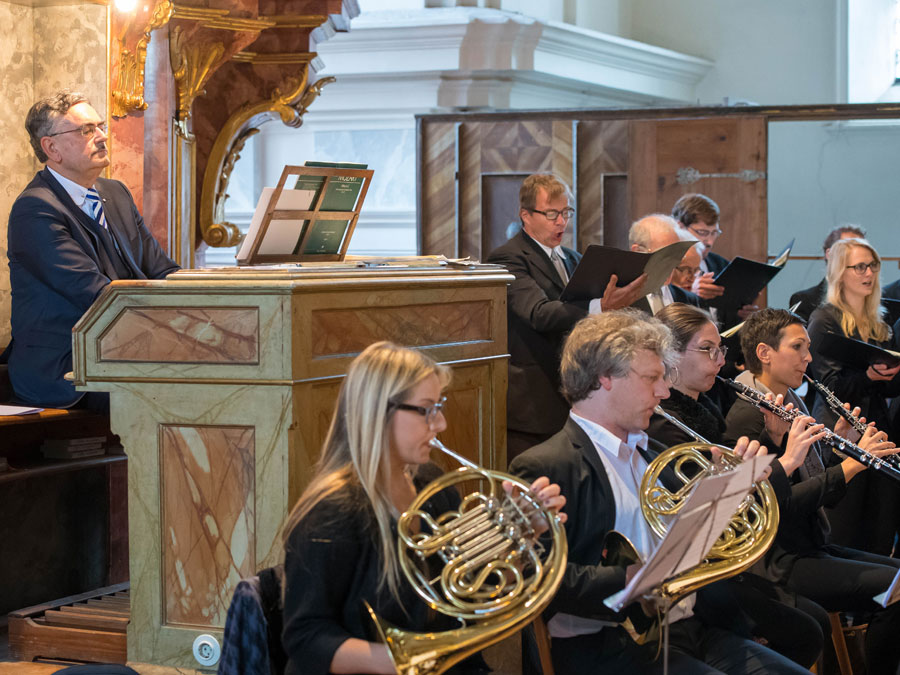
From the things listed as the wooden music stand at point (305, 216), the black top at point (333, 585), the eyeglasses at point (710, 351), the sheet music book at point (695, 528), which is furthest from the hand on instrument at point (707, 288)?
the black top at point (333, 585)

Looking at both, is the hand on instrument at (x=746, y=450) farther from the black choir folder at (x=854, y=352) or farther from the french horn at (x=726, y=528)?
the black choir folder at (x=854, y=352)

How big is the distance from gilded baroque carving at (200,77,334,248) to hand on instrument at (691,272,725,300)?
1.92 m

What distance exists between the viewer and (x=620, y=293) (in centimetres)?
437

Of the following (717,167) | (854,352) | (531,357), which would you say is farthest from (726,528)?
(717,167)

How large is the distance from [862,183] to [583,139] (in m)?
2.97

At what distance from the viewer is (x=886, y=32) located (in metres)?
11.0

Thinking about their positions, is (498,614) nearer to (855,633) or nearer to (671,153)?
(855,633)

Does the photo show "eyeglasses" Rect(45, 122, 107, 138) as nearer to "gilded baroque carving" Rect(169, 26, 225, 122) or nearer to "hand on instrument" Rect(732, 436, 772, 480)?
"gilded baroque carving" Rect(169, 26, 225, 122)

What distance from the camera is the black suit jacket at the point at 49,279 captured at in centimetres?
389

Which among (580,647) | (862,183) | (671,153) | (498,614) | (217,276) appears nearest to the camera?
(498,614)

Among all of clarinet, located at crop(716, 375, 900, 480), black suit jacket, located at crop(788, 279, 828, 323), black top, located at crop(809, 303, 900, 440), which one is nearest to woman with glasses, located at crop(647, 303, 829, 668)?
clarinet, located at crop(716, 375, 900, 480)

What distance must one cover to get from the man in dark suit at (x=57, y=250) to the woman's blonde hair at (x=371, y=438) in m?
1.71

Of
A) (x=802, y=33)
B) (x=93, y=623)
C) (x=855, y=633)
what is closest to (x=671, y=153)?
(x=802, y=33)

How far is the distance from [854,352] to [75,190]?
126 inches
